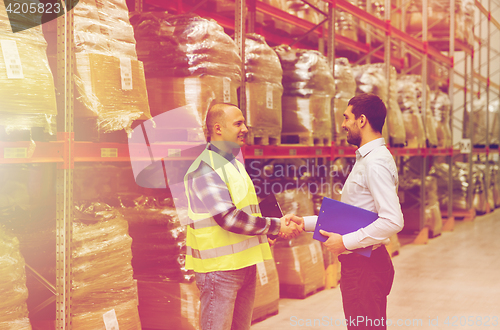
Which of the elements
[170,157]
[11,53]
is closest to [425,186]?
[170,157]

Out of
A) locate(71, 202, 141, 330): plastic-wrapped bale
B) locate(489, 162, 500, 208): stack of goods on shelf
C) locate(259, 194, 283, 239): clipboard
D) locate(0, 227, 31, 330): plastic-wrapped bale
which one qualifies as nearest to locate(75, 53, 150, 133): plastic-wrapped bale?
locate(71, 202, 141, 330): plastic-wrapped bale

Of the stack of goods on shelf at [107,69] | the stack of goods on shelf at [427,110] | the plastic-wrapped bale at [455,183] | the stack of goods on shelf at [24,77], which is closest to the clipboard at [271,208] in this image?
the stack of goods on shelf at [107,69]

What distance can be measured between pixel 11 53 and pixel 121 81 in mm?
802

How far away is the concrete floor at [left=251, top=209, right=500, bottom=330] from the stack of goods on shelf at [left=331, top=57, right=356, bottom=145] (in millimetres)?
1869

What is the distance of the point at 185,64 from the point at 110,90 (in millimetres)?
913

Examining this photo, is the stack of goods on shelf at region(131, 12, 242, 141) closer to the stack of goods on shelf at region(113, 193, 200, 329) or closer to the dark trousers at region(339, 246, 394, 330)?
the stack of goods on shelf at region(113, 193, 200, 329)

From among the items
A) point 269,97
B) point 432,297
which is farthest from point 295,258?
point 269,97

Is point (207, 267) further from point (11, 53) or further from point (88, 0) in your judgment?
point (88, 0)

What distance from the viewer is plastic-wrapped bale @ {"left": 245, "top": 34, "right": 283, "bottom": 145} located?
4984mm

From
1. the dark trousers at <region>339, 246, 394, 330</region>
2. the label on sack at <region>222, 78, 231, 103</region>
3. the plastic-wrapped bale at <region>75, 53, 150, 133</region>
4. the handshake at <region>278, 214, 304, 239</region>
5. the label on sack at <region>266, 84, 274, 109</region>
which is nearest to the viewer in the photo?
the dark trousers at <region>339, 246, 394, 330</region>

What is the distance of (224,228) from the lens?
286cm

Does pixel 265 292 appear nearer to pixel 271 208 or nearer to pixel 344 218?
pixel 271 208

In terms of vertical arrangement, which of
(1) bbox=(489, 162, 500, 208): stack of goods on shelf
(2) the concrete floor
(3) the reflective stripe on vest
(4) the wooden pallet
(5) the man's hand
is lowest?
(2) the concrete floor

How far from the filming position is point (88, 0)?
3.56m
